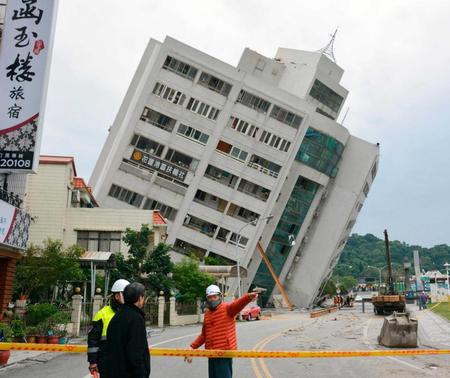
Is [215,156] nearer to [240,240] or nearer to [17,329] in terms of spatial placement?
[240,240]

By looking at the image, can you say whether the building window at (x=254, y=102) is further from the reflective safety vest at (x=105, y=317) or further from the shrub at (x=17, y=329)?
the reflective safety vest at (x=105, y=317)

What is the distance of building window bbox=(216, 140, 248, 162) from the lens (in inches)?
2112

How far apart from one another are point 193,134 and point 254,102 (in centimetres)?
794

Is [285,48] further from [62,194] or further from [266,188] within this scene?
[62,194]

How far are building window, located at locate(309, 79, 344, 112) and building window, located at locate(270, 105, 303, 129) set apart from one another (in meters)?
10.1

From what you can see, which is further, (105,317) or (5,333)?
(5,333)

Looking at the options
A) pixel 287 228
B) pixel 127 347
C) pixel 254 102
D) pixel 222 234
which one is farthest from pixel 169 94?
pixel 127 347

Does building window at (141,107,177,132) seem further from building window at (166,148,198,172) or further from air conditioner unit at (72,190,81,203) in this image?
air conditioner unit at (72,190,81,203)

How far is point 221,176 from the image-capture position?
177 feet

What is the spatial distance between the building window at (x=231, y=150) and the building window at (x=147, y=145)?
6398 millimetres

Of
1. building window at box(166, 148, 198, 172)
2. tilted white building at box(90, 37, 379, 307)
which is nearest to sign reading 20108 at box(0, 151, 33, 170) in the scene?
tilted white building at box(90, 37, 379, 307)

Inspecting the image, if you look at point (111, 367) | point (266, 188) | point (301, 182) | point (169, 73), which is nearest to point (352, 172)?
point (301, 182)

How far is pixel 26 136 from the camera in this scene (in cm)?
1628

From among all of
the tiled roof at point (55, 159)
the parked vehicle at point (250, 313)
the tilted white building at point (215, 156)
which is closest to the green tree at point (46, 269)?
the tiled roof at point (55, 159)
